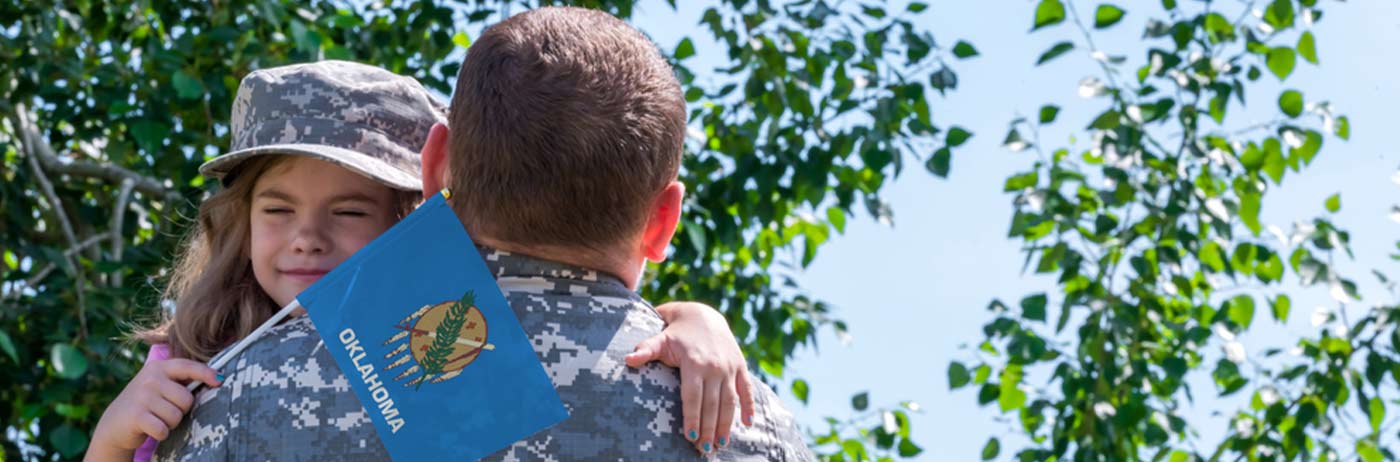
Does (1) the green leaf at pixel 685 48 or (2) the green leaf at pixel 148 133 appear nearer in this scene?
(2) the green leaf at pixel 148 133

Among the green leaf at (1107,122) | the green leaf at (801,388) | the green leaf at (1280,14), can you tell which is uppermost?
the green leaf at (1280,14)

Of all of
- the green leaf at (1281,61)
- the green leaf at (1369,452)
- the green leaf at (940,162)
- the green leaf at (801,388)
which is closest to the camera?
the green leaf at (940,162)

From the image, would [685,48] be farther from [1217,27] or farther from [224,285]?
[224,285]

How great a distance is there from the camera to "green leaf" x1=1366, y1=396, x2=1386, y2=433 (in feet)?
14.6

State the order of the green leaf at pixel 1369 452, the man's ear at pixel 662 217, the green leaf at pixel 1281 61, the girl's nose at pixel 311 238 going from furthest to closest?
the green leaf at pixel 1369 452 < the green leaf at pixel 1281 61 < the girl's nose at pixel 311 238 < the man's ear at pixel 662 217

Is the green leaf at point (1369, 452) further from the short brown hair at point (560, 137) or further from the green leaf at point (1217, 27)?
the short brown hair at point (560, 137)

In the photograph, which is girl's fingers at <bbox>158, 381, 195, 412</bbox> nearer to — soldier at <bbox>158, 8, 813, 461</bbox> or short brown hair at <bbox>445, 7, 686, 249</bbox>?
soldier at <bbox>158, 8, 813, 461</bbox>

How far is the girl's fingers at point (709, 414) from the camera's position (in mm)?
1398

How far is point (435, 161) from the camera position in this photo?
1.48 metres

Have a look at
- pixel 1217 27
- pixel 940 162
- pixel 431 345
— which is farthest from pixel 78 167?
pixel 431 345

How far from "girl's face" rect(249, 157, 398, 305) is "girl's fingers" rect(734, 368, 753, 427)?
79 cm

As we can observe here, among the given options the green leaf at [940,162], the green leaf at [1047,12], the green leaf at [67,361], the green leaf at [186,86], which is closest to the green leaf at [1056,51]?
the green leaf at [1047,12]

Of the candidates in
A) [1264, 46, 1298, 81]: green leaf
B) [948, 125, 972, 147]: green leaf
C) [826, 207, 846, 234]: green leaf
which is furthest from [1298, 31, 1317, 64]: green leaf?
[826, 207, 846, 234]: green leaf

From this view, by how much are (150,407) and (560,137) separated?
0.43 metres
